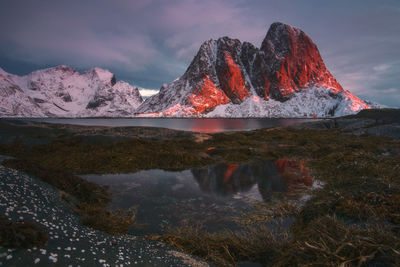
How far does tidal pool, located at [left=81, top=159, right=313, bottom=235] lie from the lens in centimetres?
721

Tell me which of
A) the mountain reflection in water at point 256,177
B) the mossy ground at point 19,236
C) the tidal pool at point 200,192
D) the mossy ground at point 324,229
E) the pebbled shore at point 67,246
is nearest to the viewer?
the mossy ground at point 19,236

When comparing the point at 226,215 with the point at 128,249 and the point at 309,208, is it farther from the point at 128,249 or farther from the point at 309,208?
the point at 128,249

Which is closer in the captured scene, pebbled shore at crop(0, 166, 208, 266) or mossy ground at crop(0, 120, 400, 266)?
pebbled shore at crop(0, 166, 208, 266)

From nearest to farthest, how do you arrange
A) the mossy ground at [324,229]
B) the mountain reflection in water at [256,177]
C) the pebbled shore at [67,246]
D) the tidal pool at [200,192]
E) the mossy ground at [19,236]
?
the mossy ground at [19,236] < the pebbled shore at [67,246] < the mossy ground at [324,229] < the tidal pool at [200,192] < the mountain reflection in water at [256,177]

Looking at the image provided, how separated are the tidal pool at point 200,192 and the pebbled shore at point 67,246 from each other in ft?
5.52

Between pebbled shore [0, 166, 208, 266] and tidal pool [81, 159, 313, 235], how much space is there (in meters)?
1.68

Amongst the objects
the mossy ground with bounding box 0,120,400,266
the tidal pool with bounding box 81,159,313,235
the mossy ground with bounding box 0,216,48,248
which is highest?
the mossy ground with bounding box 0,216,48,248

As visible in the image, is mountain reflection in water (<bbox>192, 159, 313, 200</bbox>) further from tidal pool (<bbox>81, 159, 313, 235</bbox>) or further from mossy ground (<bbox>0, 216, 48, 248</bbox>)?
mossy ground (<bbox>0, 216, 48, 248</bbox>)

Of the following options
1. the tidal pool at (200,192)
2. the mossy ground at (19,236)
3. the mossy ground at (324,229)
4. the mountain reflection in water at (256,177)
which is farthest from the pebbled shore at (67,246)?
the mountain reflection in water at (256,177)

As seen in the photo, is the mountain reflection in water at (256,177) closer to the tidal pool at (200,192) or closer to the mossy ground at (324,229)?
the tidal pool at (200,192)

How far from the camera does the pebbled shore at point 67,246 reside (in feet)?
10.5

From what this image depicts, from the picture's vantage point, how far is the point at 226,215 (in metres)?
7.57

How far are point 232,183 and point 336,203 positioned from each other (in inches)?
232

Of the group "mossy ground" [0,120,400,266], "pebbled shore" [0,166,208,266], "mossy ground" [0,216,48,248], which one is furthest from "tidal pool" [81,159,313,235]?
"mossy ground" [0,216,48,248]
